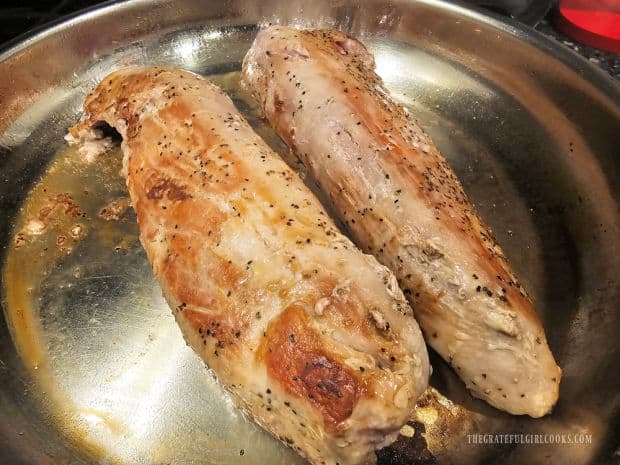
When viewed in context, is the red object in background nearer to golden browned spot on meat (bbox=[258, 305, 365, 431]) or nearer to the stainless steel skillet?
the stainless steel skillet

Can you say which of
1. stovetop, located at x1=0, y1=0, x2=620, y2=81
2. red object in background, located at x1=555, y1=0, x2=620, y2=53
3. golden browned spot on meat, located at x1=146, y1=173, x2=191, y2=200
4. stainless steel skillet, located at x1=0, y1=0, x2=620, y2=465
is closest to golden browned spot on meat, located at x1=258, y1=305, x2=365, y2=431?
stainless steel skillet, located at x1=0, y1=0, x2=620, y2=465

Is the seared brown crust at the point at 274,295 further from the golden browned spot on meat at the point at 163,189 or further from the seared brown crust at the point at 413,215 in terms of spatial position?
the seared brown crust at the point at 413,215

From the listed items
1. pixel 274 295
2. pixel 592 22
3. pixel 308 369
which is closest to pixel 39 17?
pixel 274 295

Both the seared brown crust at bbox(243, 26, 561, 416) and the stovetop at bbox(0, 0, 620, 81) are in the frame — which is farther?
the stovetop at bbox(0, 0, 620, 81)

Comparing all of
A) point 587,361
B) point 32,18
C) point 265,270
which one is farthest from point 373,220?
point 32,18

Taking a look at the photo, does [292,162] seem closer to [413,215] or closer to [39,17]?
[413,215]

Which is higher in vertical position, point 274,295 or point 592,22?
point 592,22
